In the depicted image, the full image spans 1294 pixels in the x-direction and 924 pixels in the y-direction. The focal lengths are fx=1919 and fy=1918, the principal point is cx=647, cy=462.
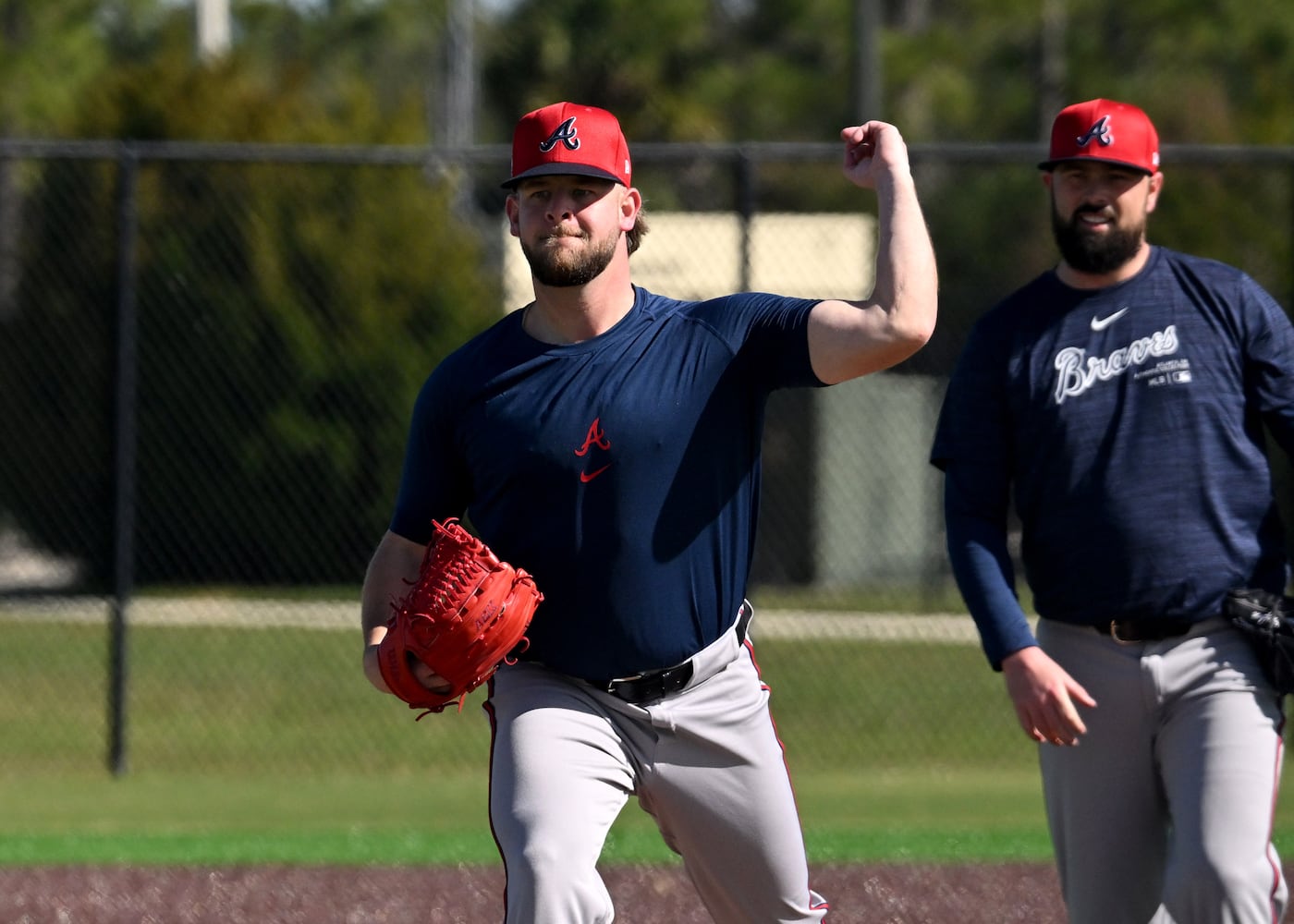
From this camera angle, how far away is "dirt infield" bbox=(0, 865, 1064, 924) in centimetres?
617

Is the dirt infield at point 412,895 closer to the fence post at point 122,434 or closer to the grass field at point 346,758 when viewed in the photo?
the grass field at point 346,758

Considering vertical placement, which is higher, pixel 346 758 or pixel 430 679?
pixel 430 679

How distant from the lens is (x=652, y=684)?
13.6 feet

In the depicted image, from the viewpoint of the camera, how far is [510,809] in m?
3.90

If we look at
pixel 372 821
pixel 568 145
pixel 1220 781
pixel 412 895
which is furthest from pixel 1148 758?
pixel 372 821

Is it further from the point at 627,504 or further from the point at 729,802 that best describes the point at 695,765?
the point at 627,504

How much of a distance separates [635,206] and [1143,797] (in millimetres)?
1775

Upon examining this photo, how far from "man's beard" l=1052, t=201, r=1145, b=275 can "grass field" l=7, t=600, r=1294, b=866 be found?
3.28 m

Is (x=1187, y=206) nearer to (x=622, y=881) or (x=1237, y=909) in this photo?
(x=622, y=881)

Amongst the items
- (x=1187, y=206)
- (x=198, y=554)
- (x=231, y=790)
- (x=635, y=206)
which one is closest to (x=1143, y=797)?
(x=635, y=206)

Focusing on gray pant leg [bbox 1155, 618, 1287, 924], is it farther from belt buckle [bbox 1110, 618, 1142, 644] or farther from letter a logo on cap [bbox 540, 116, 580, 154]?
letter a logo on cap [bbox 540, 116, 580, 154]

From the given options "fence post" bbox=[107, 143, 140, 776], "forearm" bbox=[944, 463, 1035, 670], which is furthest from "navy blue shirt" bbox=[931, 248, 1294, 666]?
Answer: "fence post" bbox=[107, 143, 140, 776]

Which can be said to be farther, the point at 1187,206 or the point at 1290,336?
the point at 1187,206

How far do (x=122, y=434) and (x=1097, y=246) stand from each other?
5674 millimetres
